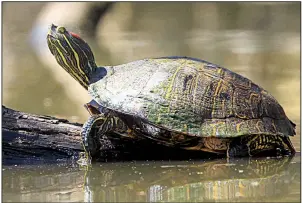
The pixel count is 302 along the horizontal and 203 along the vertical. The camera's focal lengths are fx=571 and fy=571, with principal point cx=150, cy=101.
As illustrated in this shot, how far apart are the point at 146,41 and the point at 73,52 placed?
1196 cm

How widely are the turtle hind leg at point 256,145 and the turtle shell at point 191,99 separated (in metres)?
0.09

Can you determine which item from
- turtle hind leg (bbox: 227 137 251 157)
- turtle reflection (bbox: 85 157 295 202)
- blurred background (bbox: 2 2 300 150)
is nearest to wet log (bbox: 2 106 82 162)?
turtle reflection (bbox: 85 157 295 202)

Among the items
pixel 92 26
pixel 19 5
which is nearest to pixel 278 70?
pixel 92 26

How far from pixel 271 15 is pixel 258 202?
17.9 meters

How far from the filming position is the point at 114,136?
15.0 ft

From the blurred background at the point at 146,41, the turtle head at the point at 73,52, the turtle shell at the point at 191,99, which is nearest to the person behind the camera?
the turtle shell at the point at 191,99

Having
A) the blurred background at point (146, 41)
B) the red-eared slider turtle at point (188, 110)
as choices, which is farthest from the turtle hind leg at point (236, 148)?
the blurred background at point (146, 41)

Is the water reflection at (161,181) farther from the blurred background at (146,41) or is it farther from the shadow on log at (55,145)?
the blurred background at (146,41)

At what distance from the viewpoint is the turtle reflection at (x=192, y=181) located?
11.5 ft

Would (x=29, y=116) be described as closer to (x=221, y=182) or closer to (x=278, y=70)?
(x=221, y=182)

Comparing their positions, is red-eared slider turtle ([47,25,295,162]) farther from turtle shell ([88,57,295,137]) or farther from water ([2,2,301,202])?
water ([2,2,301,202])

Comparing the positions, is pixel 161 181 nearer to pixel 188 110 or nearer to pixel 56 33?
pixel 188 110

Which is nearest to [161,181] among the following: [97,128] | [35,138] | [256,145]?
[97,128]

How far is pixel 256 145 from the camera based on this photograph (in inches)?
179
